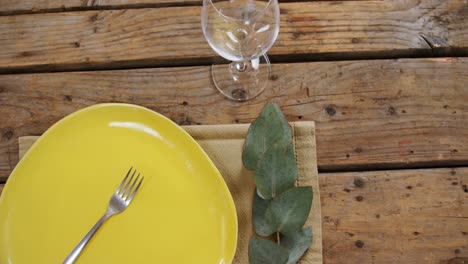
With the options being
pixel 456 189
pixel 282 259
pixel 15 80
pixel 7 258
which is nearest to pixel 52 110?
pixel 15 80

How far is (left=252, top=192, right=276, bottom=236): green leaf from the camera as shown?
56 centimetres

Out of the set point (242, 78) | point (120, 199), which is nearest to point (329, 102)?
point (242, 78)

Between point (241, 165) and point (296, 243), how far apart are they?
106mm

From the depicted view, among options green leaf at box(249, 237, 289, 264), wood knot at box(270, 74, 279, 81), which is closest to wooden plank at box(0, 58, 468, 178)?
wood knot at box(270, 74, 279, 81)

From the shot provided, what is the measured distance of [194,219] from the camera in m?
0.57

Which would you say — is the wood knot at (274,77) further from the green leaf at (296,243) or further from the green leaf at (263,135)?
the green leaf at (296,243)

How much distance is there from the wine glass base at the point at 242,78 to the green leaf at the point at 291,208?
14 centimetres

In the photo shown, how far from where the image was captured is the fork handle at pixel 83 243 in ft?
1.81

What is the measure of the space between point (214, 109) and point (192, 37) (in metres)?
0.10

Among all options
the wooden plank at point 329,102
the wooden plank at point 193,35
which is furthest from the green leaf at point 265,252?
the wooden plank at point 193,35

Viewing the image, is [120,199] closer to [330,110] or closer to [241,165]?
[241,165]

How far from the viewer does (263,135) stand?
0.57 meters

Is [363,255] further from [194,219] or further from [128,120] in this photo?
[128,120]

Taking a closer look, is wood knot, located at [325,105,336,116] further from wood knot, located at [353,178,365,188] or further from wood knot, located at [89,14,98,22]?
wood knot, located at [89,14,98,22]
